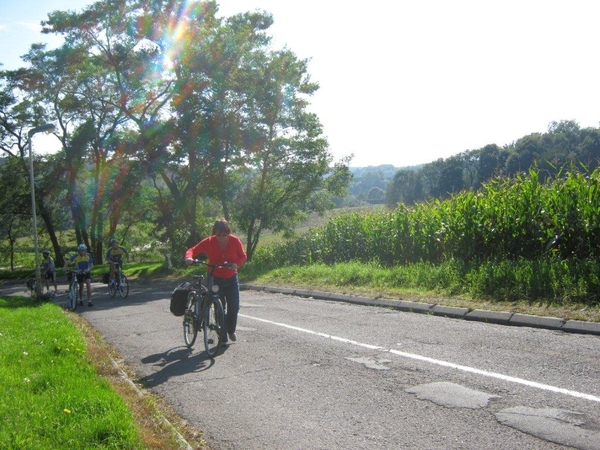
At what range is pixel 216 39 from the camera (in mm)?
27656

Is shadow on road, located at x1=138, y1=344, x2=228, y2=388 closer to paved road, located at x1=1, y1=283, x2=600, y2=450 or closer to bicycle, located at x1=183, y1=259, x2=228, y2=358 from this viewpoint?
paved road, located at x1=1, y1=283, x2=600, y2=450

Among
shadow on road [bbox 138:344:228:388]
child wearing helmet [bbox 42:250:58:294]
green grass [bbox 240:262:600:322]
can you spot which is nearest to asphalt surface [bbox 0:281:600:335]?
green grass [bbox 240:262:600:322]

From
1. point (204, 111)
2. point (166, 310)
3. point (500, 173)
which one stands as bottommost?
point (166, 310)

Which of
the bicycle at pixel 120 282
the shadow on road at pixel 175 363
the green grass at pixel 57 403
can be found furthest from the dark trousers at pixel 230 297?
the bicycle at pixel 120 282

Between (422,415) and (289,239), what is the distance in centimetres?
2366

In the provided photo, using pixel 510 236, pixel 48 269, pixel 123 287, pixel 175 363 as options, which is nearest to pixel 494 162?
pixel 510 236

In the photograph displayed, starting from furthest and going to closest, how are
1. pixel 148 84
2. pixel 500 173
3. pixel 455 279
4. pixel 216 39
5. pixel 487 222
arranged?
1. pixel 148 84
2. pixel 216 39
3. pixel 500 173
4. pixel 487 222
5. pixel 455 279

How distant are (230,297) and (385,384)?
127 inches

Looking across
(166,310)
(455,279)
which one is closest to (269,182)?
(166,310)

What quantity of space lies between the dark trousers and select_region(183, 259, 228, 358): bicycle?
0.40ft

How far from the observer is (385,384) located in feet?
20.2

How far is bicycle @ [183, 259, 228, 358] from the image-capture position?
27.1 ft

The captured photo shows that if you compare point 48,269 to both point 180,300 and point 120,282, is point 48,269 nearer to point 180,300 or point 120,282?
point 120,282

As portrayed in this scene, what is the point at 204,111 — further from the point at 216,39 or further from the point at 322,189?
the point at 322,189
